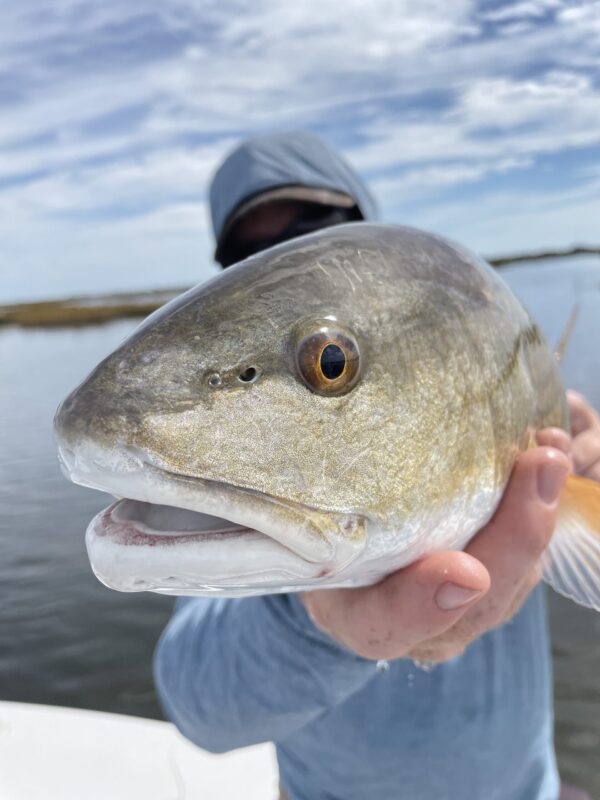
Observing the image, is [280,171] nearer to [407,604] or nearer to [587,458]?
[587,458]

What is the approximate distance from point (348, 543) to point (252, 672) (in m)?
0.92

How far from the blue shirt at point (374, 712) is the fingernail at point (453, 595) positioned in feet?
1.97

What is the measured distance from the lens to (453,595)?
1.19 metres

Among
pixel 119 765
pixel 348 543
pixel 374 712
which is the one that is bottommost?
pixel 119 765

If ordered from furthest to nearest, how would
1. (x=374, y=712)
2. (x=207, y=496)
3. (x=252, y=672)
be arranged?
(x=374, y=712) < (x=252, y=672) < (x=207, y=496)

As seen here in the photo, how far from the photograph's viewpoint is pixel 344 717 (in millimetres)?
2088

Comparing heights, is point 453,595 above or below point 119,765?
above

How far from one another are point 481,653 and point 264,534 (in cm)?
143

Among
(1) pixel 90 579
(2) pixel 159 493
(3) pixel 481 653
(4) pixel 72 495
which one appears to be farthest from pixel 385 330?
(4) pixel 72 495

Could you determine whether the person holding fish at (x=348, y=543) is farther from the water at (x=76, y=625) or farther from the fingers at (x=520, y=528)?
the water at (x=76, y=625)

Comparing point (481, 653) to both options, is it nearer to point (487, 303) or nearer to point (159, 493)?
point (487, 303)

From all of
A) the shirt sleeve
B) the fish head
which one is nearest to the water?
the shirt sleeve

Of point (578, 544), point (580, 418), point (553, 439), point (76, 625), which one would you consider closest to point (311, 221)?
point (580, 418)

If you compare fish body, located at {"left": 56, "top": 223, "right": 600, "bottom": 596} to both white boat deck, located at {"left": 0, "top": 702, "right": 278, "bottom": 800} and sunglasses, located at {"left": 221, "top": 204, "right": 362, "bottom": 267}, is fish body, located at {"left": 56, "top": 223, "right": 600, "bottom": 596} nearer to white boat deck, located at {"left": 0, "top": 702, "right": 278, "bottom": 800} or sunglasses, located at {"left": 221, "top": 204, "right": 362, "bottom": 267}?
sunglasses, located at {"left": 221, "top": 204, "right": 362, "bottom": 267}
